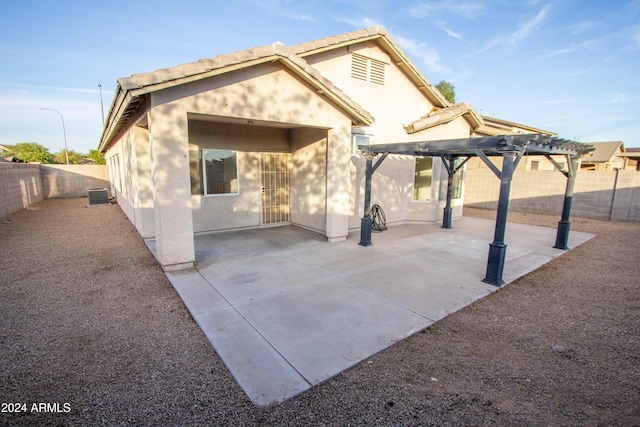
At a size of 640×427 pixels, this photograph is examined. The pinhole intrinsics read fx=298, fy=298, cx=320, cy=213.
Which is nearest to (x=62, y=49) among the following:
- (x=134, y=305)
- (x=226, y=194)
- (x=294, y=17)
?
(x=294, y=17)

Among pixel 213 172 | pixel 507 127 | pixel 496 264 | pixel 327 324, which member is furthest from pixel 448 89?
pixel 327 324

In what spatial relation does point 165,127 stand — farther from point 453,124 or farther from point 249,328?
point 453,124

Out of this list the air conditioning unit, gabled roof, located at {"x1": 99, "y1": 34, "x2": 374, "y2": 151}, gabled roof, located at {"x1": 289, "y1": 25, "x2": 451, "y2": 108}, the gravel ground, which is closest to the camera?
the gravel ground

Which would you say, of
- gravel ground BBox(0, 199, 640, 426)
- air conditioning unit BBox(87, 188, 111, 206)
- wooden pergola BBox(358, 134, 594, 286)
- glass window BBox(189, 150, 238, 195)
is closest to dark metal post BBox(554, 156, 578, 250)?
wooden pergola BBox(358, 134, 594, 286)

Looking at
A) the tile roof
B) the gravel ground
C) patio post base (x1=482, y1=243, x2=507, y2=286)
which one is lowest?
the gravel ground

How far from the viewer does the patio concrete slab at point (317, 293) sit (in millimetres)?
3176

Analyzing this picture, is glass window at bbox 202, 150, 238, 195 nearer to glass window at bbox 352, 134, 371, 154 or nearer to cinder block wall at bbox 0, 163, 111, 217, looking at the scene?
glass window at bbox 352, 134, 371, 154

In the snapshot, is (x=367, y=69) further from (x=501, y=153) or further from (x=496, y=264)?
(x=496, y=264)

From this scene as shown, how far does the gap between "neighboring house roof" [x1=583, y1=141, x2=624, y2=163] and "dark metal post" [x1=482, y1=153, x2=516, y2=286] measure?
30.1m

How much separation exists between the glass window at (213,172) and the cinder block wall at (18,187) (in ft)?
28.5

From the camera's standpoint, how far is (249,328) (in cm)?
376

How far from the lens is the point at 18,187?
511 inches

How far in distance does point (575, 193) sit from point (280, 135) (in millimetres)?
13209

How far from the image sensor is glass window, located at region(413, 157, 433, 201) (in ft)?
34.7
